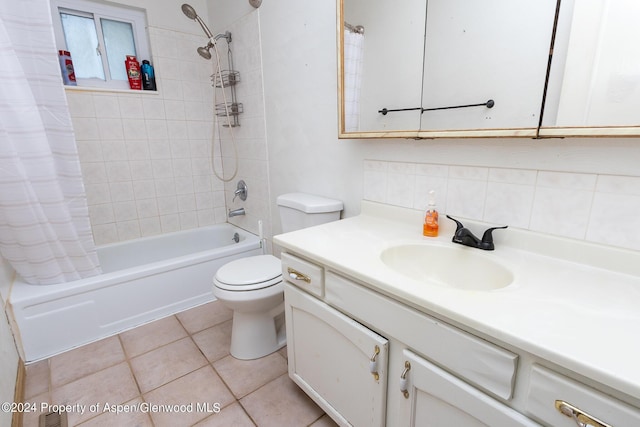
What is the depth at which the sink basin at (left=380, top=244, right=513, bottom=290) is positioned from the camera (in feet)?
3.31

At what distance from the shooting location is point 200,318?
2023 millimetres

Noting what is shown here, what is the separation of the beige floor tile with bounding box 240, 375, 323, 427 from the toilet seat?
47cm

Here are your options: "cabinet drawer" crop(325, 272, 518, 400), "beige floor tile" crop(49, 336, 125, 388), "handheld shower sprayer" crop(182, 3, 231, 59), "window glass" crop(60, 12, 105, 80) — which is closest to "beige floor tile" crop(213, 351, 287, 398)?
"beige floor tile" crop(49, 336, 125, 388)

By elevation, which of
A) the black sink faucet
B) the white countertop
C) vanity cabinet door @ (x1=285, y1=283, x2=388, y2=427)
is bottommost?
vanity cabinet door @ (x1=285, y1=283, x2=388, y2=427)

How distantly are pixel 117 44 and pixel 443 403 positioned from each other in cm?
295

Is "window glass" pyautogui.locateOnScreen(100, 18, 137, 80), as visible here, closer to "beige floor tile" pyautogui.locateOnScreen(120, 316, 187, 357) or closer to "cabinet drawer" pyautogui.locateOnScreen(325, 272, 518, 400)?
"beige floor tile" pyautogui.locateOnScreen(120, 316, 187, 357)

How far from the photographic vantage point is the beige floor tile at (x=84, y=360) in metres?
1.54

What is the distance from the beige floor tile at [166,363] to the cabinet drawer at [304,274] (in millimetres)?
835

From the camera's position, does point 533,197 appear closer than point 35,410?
Yes

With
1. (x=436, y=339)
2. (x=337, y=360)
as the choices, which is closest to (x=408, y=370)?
(x=436, y=339)

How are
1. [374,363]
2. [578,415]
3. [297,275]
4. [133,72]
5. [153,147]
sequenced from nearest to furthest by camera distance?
[578,415], [374,363], [297,275], [133,72], [153,147]

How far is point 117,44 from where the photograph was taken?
233 cm

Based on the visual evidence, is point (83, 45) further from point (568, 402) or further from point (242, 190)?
point (568, 402)

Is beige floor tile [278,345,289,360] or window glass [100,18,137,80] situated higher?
window glass [100,18,137,80]
